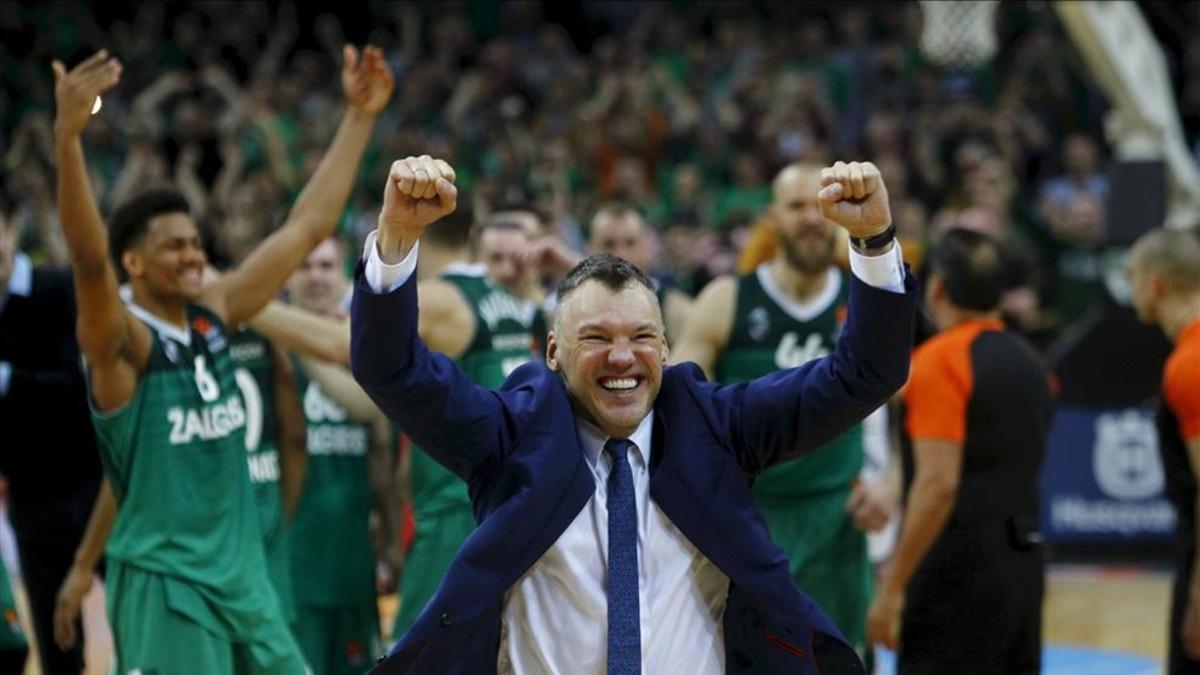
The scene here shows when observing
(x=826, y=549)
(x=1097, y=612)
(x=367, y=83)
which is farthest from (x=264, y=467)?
(x=1097, y=612)

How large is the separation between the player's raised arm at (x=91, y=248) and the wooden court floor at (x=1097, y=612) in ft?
14.3

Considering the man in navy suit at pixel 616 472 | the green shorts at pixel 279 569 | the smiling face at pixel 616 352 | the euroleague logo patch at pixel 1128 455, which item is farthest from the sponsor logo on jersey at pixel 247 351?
the euroleague logo patch at pixel 1128 455

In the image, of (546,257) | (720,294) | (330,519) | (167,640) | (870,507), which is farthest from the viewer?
(546,257)

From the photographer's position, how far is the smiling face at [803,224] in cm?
732

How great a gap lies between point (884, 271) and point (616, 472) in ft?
2.51

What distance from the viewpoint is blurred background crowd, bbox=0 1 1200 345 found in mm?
16766

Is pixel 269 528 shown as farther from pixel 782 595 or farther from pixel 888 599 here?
pixel 782 595

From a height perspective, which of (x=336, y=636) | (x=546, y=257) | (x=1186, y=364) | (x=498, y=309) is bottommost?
(x=336, y=636)

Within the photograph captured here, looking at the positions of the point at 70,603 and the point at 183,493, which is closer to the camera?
the point at 183,493

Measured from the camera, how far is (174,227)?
5.98 metres

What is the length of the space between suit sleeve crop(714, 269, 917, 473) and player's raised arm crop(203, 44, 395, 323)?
241 cm

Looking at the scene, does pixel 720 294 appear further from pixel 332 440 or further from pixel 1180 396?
pixel 1180 396

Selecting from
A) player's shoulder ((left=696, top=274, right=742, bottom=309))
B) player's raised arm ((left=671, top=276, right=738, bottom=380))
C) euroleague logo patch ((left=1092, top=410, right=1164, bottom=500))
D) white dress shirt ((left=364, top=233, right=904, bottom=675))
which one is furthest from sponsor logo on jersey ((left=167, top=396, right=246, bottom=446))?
euroleague logo patch ((left=1092, top=410, right=1164, bottom=500))

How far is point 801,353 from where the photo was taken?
741cm
